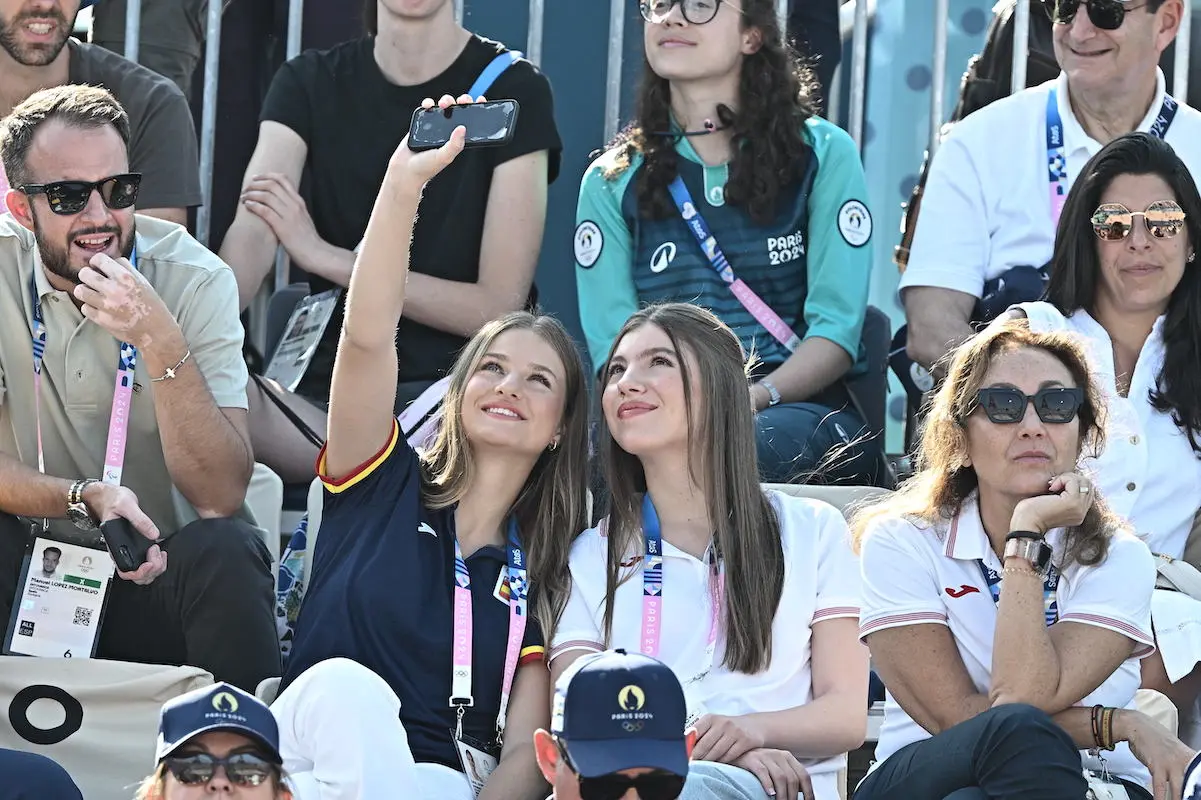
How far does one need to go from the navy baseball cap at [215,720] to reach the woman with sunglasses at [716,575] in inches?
31.9

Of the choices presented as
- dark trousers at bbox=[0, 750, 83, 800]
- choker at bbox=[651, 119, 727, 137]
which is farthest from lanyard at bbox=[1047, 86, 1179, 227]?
dark trousers at bbox=[0, 750, 83, 800]

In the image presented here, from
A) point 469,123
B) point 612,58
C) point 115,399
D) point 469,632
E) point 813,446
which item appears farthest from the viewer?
point 612,58

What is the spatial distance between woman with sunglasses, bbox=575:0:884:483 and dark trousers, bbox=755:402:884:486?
0.15 m

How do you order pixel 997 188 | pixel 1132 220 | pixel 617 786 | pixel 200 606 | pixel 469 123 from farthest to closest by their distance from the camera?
1. pixel 997 188
2. pixel 1132 220
3. pixel 200 606
4. pixel 469 123
5. pixel 617 786

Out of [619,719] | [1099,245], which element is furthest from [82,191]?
[1099,245]

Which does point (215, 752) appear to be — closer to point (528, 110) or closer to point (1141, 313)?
point (1141, 313)

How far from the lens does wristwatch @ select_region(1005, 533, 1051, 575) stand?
3.48 meters

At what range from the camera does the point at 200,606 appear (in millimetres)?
3871

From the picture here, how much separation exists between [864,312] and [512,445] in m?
1.53

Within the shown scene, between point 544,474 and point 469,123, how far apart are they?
84cm

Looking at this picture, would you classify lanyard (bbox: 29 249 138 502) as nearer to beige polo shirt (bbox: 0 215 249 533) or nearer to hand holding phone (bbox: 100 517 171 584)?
beige polo shirt (bbox: 0 215 249 533)

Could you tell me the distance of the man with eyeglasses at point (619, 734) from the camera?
283 centimetres

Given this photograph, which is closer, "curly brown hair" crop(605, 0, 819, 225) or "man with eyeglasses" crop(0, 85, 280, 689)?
"man with eyeglasses" crop(0, 85, 280, 689)

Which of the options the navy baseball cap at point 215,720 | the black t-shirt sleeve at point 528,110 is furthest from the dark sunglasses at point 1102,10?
the navy baseball cap at point 215,720
